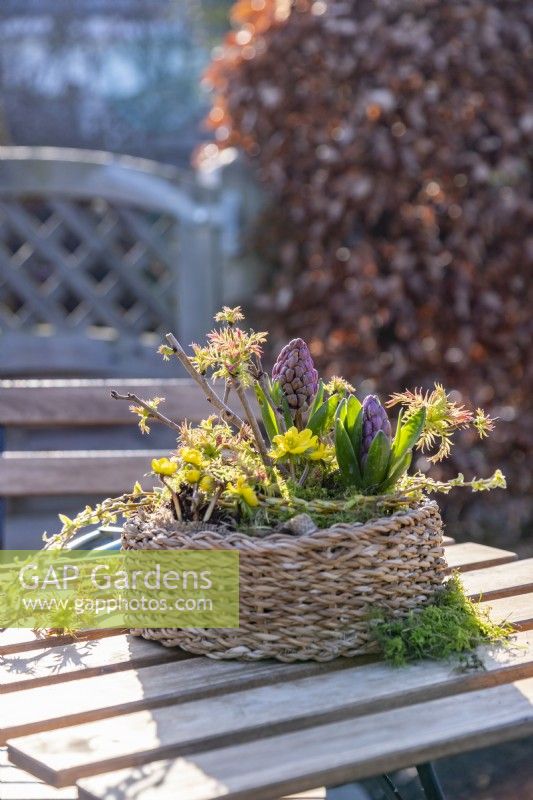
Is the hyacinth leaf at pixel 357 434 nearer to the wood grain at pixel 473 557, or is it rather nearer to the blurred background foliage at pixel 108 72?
the wood grain at pixel 473 557

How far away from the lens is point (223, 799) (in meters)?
0.77

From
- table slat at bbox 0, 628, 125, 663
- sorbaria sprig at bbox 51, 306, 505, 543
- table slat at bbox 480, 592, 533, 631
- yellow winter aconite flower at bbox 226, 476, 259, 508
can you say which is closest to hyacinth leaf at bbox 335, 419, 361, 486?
sorbaria sprig at bbox 51, 306, 505, 543

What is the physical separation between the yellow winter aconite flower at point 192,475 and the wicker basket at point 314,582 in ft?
0.16

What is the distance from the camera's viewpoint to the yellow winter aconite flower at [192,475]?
3.51 ft

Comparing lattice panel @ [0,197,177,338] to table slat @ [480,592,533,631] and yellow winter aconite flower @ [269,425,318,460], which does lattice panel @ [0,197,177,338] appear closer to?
table slat @ [480,592,533,631]

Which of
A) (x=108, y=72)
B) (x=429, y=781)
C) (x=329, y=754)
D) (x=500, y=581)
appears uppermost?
(x=108, y=72)

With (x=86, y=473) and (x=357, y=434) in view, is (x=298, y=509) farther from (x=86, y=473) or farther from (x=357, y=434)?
(x=86, y=473)

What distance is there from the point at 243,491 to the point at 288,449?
0.22 ft

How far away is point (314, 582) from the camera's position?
1.03 meters

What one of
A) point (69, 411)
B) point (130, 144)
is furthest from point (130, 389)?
point (130, 144)

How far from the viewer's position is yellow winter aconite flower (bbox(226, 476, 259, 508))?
105cm

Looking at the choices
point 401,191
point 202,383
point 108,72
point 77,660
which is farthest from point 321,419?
point 108,72

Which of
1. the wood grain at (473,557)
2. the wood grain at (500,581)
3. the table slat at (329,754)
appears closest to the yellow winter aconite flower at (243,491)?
the table slat at (329,754)

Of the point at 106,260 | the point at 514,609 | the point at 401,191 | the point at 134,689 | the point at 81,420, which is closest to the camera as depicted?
the point at 134,689
